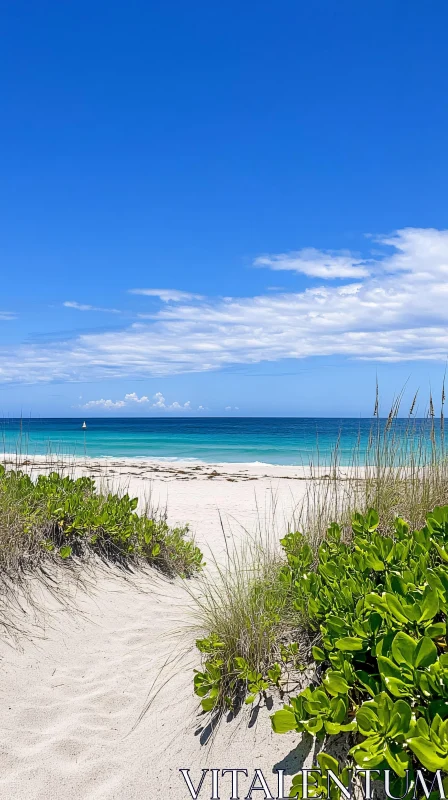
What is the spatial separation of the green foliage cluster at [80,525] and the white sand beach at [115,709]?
29 centimetres

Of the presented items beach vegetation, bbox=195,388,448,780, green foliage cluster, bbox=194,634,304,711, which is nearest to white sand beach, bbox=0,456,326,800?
green foliage cluster, bbox=194,634,304,711

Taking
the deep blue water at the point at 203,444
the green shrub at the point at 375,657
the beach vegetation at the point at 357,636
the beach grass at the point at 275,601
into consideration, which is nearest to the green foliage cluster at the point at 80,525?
the deep blue water at the point at 203,444

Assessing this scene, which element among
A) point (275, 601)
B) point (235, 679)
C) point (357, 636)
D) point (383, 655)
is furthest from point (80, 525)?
point (383, 655)

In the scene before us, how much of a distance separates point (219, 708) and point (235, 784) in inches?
20.4

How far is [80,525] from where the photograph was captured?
189 inches

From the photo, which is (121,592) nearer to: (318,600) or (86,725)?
(86,725)

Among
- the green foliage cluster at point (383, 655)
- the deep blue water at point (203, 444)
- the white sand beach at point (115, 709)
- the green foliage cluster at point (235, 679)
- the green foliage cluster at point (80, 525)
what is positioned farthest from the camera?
the deep blue water at point (203, 444)

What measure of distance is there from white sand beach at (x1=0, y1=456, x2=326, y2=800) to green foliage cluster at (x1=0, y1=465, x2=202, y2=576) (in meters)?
0.29

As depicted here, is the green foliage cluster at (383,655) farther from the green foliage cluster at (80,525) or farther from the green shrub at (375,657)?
the green foliage cluster at (80,525)

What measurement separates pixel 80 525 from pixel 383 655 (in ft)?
11.2

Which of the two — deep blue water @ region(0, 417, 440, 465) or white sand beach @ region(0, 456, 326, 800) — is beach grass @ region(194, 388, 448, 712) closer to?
white sand beach @ region(0, 456, 326, 800)

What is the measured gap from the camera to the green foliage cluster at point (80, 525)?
4438 mm

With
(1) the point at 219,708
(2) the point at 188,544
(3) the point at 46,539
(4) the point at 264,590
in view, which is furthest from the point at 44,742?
(2) the point at 188,544

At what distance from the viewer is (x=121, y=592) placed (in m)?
4.64
